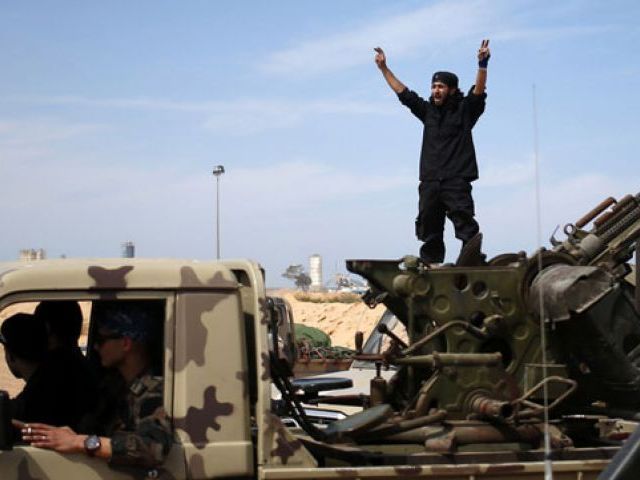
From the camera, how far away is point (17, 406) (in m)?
4.07

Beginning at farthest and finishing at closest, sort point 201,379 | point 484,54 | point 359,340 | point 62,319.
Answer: point 484,54, point 359,340, point 62,319, point 201,379

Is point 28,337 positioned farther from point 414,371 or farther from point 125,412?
point 414,371

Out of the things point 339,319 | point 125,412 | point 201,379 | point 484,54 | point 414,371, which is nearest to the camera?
point 201,379

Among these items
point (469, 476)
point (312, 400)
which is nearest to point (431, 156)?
point (312, 400)

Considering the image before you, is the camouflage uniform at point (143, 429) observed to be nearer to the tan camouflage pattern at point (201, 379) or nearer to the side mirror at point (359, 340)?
the tan camouflage pattern at point (201, 379)

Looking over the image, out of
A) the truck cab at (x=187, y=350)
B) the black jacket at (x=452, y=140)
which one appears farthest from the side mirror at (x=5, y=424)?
the black jacket at (x=452, y=140)

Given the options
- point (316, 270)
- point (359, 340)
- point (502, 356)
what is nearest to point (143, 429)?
point (502, 356)

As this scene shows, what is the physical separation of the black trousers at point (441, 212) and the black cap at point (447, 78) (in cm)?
70

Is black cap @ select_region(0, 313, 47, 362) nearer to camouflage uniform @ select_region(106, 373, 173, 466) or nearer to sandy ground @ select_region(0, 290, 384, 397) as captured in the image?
camouflage uniform @ select_region(106, 373, 173, 466)

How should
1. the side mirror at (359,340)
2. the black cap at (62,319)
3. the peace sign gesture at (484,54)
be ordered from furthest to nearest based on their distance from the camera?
the peace sign gesture at (484,54)
the side mirror at (359,340)
the black cap at (62,319)

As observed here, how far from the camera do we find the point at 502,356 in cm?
490

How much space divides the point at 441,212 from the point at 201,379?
3861 mm

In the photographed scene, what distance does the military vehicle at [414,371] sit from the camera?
3.89 m

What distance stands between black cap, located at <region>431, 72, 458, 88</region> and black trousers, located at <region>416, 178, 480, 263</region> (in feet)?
2.30
